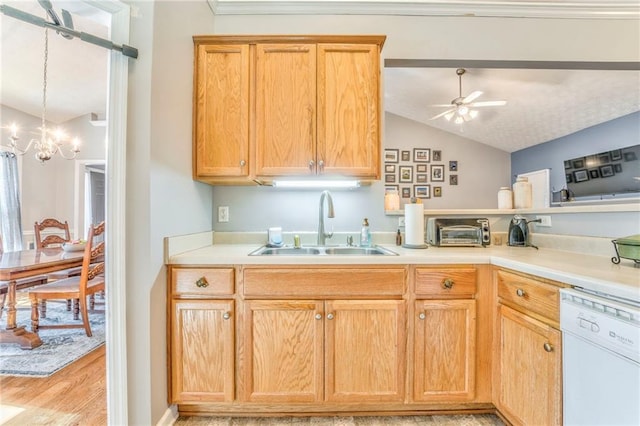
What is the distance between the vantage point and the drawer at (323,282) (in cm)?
148

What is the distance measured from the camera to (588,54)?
200 centimetres

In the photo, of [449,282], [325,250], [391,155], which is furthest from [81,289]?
[391,155]

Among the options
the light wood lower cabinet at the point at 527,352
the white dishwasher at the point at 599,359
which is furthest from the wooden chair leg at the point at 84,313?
the white dishwasher at the point at 599,359

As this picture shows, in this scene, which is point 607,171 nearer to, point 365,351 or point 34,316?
point 365,351

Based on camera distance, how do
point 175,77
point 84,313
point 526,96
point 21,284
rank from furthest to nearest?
point 526,96 < point 21,284 < point 84,313 < point 175,77

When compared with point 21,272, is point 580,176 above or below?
above

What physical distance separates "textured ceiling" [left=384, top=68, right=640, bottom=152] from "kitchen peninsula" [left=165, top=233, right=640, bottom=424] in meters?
3.48

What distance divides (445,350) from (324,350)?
0.63m

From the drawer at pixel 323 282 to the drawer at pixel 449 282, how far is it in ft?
0.37

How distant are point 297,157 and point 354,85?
21.8 inches

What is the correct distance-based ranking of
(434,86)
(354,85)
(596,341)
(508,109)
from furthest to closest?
1. (508,109)
2. (434,86)
3. (354,85)
4. (596,341)

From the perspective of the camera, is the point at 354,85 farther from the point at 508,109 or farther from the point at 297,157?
the point at 508,109

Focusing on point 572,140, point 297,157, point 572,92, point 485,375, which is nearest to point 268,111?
point 297,157

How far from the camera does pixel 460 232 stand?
1.91 m
